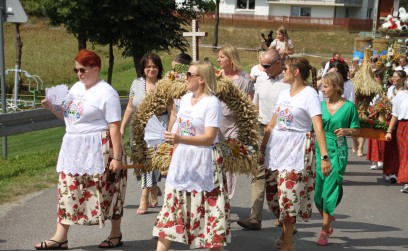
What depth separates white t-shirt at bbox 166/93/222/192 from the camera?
22.9 feet

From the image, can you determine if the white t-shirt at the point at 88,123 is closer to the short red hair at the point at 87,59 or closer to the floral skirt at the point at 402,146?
the short red hair at the point at 87,59

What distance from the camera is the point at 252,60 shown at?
51.3 m

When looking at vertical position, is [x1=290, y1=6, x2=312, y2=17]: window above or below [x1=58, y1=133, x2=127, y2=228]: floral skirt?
above

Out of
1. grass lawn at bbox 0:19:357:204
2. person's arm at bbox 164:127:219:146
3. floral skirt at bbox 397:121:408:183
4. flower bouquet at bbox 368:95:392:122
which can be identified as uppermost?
person's arm at bbox 164:127:219:146

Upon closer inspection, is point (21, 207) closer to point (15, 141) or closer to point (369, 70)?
point (369, 70)

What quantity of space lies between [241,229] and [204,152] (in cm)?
226

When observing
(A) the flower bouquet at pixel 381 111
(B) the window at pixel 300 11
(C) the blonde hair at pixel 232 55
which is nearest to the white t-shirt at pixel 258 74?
(C) the blonde hair at pixel 232 55

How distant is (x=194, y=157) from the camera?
23.0 feet

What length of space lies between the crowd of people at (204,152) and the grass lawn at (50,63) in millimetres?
2586

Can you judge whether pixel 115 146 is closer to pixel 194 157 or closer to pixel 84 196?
pixel 84 196

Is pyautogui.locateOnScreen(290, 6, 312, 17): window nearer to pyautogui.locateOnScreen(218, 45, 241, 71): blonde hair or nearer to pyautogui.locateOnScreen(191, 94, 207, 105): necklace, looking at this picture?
pyautogui.locateOnScreen(218, 45, 241, 71): blonde hair

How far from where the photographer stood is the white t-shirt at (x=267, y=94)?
29.8ft

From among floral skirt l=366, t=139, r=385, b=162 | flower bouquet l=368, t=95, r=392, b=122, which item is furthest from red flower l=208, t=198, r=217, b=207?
floral skirt l=366, t=139, r=385, b=162

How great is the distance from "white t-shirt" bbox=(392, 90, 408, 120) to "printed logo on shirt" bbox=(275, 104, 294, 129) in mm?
5099
